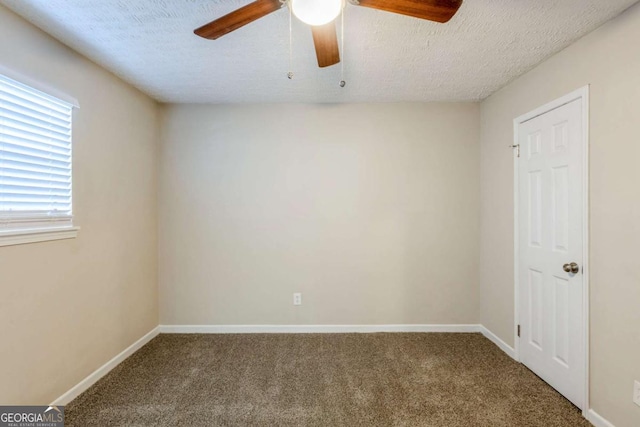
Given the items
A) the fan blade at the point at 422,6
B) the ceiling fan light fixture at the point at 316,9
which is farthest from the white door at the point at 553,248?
the ceiling fan light fixture at the point at 316,9

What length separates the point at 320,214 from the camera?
3.02 m

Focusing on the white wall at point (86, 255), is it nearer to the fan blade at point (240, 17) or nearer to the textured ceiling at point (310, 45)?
the textured ceiling at point (310, 45)

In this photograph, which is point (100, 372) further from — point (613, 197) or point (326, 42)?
point (613, 197)

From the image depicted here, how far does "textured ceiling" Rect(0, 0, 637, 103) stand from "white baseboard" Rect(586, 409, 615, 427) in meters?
2.36

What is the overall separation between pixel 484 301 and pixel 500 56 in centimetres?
227

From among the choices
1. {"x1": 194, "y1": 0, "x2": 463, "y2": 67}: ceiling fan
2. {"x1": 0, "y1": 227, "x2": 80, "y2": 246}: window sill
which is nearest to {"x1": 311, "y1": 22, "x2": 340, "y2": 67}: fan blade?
{"x1": 194, "y1": 0, "x2": 463, "y2": 67}: ceiling fan

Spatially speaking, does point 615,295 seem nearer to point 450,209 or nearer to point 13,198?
point 450,209

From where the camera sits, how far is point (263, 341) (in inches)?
111

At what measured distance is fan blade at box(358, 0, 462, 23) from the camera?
1187 mm

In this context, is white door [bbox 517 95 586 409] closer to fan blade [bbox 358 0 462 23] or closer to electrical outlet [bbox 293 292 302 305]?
fan blade [bbox 358 0 462 23]

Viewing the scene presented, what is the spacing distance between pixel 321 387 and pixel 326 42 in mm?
2265

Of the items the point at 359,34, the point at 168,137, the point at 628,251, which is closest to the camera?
the point at 628,251

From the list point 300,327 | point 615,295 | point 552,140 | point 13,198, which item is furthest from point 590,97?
point 13,198

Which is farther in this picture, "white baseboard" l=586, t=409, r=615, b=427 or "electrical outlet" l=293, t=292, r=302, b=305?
"electrical outlet" l=293, t=292, r=302, b=305
